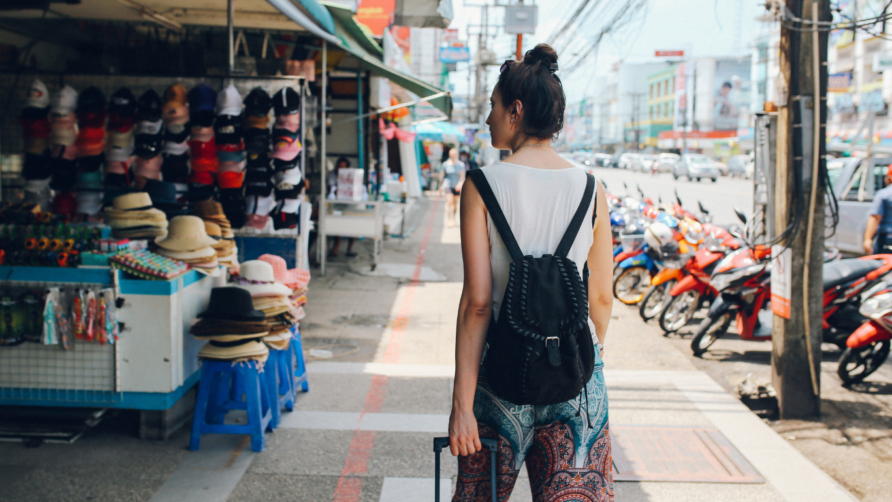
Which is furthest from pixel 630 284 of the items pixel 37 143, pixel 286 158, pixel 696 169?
pixel 696 169

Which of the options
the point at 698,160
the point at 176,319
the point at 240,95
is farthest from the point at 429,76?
the point at 176,319

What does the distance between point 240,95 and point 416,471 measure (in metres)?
4.30

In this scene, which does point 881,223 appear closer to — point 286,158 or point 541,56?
point 286,158

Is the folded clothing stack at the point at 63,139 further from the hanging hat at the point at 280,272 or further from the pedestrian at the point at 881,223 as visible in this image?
the pedestrian at the point at 881,223

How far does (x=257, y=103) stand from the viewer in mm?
6422

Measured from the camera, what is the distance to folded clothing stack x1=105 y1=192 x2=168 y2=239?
443 cm

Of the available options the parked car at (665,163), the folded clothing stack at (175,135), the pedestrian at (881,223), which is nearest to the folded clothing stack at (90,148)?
the folded clothing stack at (175,135)

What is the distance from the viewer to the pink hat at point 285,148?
6551 millimetres

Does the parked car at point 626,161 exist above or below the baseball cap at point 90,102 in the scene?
above

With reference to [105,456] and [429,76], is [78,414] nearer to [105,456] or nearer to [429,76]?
[105,456]

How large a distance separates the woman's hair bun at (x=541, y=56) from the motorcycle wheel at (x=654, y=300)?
6082 millimetres

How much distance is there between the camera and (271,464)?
381 centimetres

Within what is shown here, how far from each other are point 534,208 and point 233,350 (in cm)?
255

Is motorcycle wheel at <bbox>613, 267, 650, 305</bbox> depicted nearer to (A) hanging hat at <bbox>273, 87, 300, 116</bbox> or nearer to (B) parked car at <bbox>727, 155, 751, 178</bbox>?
(A) hanging hat at <bbox>273, 87, 300, 116</bbox>
